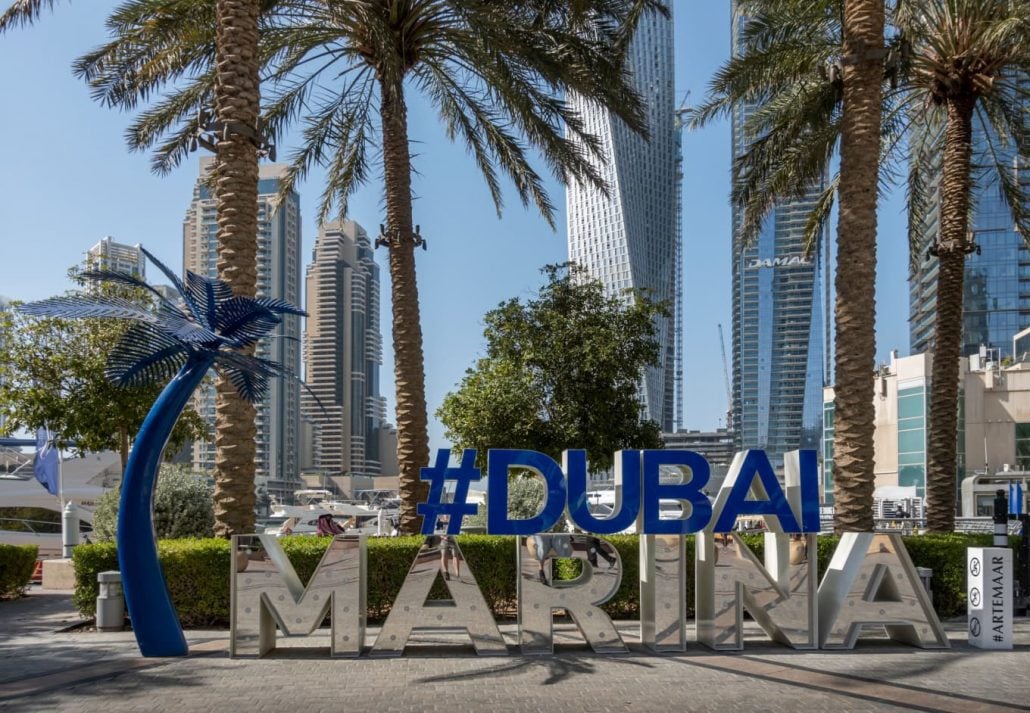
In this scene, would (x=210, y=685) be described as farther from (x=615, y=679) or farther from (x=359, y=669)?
(x=615, y=679)

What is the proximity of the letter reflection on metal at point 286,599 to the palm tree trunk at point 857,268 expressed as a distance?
7.10 m

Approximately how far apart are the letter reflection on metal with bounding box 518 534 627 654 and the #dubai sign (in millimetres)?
15

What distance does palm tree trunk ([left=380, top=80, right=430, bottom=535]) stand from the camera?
Answer: 16344 millimetres

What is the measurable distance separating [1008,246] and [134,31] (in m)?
109

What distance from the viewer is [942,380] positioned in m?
17.2

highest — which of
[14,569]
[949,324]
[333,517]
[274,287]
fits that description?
[274,287]

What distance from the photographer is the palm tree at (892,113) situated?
49.1 feet

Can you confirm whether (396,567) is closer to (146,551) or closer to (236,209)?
(146,551)

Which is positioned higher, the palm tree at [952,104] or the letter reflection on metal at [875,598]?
the palm tree at [952,104]

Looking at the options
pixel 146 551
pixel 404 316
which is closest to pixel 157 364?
pixel 146 551

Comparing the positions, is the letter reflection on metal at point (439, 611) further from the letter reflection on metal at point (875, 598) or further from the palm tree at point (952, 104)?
the palm tree at point (952, 104)

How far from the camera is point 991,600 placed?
1149 centimetres

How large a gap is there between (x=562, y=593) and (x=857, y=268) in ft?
22.4

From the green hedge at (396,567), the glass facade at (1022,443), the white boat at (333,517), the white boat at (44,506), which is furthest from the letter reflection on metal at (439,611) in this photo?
the glass facade at (1022,443)
